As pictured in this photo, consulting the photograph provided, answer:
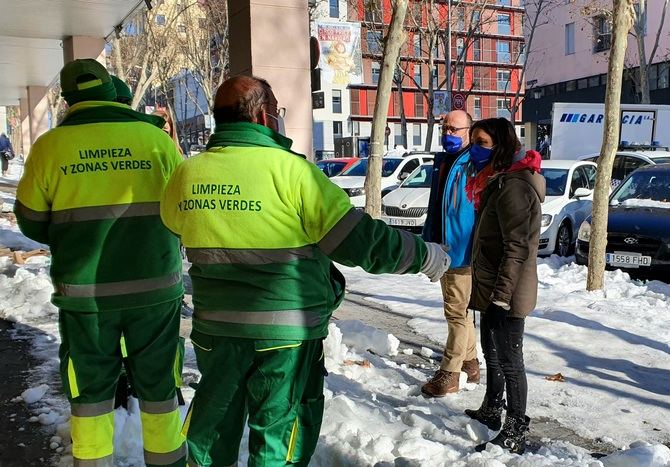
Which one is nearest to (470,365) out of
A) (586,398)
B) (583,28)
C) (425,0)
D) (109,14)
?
(586,398)

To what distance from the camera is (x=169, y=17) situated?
2225 cm

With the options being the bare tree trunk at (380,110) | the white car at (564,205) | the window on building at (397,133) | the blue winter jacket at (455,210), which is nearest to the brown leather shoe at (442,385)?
the blue winter jacket at (455,210)

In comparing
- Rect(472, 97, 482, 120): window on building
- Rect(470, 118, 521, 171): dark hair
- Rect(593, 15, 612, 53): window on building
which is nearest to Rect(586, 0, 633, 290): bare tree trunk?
Rect(470, 118, 521, 171): dark hair

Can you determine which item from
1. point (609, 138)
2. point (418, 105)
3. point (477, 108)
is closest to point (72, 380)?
point (609, 138)

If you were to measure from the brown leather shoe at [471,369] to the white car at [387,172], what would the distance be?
1165cm

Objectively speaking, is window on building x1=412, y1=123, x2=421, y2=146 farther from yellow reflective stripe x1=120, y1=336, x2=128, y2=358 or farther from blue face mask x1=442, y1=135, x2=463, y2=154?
yellow reflective stripe x1=120, y1=336, x2=128, y2=358

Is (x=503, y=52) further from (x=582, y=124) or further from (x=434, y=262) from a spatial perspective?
(x=434, y=262)

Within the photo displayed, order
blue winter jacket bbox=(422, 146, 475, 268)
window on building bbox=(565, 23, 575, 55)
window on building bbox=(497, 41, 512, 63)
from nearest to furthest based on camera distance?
blue winter jacket bbox=(422, 146, 475, 268) < window on building bbox=(565, 23, 575, 55) < window on building bbox=(497, 41, 512, 63)

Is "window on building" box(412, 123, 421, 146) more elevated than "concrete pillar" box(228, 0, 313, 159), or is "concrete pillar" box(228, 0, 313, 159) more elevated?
"concrete pillar" box(228, 0, 313, 159)

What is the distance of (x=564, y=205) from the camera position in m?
12.1

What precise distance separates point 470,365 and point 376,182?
7.14m

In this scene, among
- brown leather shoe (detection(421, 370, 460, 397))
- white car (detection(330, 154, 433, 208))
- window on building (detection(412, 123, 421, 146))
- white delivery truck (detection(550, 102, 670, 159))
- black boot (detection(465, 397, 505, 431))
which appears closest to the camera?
black boot (detection(465, 397, 505, 431))

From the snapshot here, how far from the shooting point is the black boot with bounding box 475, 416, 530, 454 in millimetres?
3889

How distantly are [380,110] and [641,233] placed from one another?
4880 millimetres
